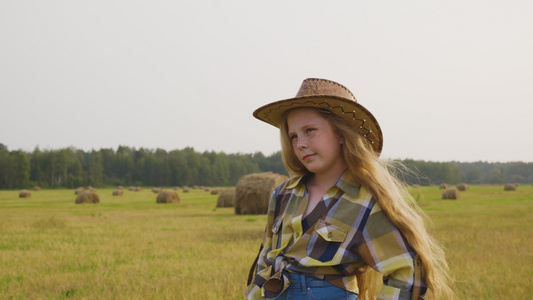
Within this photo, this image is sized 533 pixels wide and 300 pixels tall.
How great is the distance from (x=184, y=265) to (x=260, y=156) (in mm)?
122130

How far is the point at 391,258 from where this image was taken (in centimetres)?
220

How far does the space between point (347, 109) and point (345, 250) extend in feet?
2.42

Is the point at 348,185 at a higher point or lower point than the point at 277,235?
higher

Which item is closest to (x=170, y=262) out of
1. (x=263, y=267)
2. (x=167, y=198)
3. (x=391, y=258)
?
(x=263, y=267)

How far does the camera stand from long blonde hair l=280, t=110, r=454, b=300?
2.22 meters

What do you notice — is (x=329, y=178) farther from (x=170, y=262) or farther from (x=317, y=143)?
(x=170, y=262)

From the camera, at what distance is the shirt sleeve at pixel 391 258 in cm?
213

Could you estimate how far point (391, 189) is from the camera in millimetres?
2426

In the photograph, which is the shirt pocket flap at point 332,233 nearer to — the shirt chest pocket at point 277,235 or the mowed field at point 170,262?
the shirt chest pocket at point 277,235

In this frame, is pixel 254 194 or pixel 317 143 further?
pixel 254 194

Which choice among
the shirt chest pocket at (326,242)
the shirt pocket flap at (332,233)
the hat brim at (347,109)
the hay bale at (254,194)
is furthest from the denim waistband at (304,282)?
the hay bale at (254,194)

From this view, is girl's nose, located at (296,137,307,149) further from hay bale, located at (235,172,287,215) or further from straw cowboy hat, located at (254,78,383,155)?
hay bale, located at (235,172,287,215)

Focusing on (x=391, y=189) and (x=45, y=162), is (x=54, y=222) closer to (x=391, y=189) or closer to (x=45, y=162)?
(x=391, y=189)

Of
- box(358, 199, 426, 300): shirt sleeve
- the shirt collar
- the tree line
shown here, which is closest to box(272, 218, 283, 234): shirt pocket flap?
the shirt collar
